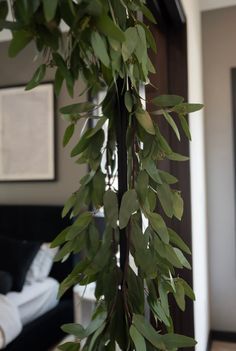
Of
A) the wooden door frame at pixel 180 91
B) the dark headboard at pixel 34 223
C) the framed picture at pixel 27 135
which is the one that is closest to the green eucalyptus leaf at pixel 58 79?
the wooden door frame at pixel 180 91

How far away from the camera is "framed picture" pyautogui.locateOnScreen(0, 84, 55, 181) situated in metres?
2.57

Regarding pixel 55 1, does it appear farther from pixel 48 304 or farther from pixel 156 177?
pixel 48 304

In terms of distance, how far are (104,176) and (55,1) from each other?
1.03ft

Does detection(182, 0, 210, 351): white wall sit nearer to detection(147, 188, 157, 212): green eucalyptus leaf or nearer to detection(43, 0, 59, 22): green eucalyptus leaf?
detection(147, 188, 157, 212): green eucalyptus leaf

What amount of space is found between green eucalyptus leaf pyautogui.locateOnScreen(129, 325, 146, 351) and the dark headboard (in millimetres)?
1812

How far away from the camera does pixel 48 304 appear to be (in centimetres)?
228

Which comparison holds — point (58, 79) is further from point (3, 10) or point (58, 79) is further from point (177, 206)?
point (177, 206)

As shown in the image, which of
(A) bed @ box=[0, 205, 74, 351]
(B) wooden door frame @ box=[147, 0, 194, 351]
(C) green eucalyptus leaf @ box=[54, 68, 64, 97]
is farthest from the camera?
(A) bed @ box=[0, 205, 74, 351]

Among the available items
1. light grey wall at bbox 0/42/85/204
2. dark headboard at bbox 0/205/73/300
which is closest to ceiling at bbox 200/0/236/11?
light grey wall at bbox 0/42/85/204

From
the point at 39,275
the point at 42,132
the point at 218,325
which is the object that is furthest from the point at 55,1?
the point at 218,325

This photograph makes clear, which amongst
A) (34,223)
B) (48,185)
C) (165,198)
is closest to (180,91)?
(165,198)

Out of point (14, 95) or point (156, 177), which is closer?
point (156, 177)

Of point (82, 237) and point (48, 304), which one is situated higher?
point (82, 237)

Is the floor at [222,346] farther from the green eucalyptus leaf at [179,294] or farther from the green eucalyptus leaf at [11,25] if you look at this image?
the green eucalyptus leaf at [11,25]
